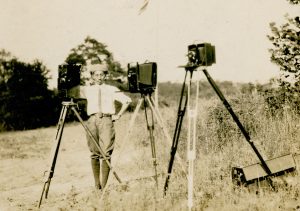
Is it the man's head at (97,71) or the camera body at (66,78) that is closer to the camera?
the camera body at (66,78)

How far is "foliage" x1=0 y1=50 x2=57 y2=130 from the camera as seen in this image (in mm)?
21922

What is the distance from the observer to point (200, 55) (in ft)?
16.4

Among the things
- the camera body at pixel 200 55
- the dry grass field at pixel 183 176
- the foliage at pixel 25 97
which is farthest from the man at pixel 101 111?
the foliage at pixel 25 97

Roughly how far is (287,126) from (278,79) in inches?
41.3

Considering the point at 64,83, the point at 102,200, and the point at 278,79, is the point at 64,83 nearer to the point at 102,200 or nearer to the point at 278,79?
the point at 102,200

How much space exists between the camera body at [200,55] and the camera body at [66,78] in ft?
5.03

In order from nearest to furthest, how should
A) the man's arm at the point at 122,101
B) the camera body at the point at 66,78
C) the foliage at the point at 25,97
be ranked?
1. the camera body at the point at 66,78
2. the man's arm at the point at 122,101
3. the foliage at the point at 25,97

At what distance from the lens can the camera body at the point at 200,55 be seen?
5004 mm

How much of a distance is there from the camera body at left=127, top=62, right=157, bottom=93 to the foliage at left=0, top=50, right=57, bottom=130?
17482 millimetres

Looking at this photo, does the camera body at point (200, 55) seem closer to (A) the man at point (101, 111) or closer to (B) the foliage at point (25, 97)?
(A) the man at point (101, 111)

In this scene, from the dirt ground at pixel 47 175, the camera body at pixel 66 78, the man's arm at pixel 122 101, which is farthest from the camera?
the dirt ground at pixel 47 175

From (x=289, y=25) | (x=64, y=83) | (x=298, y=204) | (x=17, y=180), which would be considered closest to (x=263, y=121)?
(x=289, y=25)

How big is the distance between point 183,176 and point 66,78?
2.47 m

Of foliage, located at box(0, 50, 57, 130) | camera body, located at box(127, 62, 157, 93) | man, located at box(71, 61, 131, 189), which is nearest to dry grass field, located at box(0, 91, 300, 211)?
man, located at box(71, 61, 131, 189)
